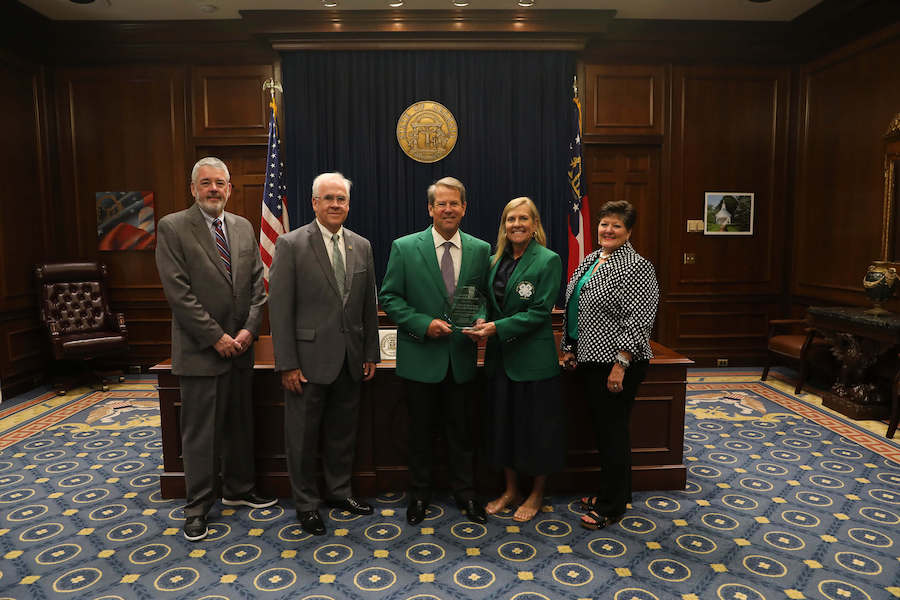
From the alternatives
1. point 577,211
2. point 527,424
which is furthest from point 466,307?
point 577,211

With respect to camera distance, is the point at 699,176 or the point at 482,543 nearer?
the point at 482,543

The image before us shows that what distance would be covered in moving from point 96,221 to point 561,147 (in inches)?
210

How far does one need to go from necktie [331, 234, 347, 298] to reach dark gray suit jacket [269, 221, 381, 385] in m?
0.02

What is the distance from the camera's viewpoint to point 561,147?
6.41 metres

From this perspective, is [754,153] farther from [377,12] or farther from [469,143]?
[377,12]

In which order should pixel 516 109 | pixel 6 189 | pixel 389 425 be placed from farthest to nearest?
pixel 516 109 < pixel 6 189 < pixel 389 425

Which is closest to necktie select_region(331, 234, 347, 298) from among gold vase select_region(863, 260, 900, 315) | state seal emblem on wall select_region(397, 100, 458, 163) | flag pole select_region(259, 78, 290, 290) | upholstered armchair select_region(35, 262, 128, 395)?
flag pole select_region(259, 78, 290, 290)

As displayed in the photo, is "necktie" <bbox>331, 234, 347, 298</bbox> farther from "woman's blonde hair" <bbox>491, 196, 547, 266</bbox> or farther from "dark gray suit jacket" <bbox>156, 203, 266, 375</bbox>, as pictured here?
"woman's blonde hair" <bbox>491, 196, 547, 266</bbox>

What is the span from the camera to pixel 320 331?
2.79 metres

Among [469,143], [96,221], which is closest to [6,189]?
[96,221]

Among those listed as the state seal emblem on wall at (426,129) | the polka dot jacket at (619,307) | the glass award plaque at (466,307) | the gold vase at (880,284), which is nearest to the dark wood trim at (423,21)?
the state seal emblem on wall at (426,129)

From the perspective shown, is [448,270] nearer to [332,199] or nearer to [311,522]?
[332,199]

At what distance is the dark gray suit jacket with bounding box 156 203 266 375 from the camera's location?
273 centimetres

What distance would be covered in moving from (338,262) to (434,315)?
0.55 meters
